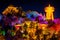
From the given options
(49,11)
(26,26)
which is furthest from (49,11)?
(26,26)

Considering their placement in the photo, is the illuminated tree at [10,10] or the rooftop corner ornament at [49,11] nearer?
the illuminated tree at [10,10]

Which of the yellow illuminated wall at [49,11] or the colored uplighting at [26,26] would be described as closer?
the colored uplighting at [26,26]

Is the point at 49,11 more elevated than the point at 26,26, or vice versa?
the point at 49,11

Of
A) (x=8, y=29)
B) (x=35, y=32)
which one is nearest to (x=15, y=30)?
(x=8, y=29)

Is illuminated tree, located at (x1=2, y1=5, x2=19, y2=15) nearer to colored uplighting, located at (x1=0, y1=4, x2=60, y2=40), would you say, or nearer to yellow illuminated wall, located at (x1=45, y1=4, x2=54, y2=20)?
colored uplighting, located at (x1=0, y1=4, x2=60, y2=40)

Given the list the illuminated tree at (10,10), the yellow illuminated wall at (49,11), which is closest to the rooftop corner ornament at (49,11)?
the yellow illuminated wall at (49,11)

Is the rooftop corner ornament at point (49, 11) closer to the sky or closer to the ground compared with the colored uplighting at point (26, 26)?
closer to the sky

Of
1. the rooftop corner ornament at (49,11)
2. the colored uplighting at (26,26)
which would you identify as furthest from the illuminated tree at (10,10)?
the rooftop corner ornament at (49,11)

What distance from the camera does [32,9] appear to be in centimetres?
196

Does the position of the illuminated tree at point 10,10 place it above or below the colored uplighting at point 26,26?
above

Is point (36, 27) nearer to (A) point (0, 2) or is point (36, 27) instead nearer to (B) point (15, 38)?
(B) point (15, 38)

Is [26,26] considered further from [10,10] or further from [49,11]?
[49,11]

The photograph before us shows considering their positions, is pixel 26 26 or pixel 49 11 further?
pixel 49 11

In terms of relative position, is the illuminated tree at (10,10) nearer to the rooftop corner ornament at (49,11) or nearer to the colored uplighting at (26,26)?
the colored uplighting at (26,26)
